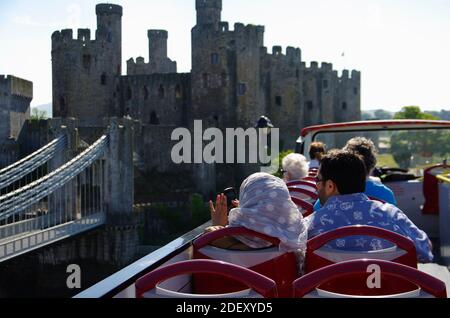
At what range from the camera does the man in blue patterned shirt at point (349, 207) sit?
10.8 ft

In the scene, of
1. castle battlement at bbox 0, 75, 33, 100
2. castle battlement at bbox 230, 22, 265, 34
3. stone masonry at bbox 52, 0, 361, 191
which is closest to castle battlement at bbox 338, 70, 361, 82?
stone masonry at bbox 52, 0, 361, 191

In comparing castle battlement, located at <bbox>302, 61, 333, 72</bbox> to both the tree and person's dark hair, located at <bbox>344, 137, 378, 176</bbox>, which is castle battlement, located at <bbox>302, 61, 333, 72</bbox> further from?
person's dark hair, located at <bbox>344, 137, 378, 176</bbox>

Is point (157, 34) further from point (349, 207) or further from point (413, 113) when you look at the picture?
point (349, 207)

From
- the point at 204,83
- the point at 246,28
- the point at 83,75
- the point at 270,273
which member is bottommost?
the point at 270,273

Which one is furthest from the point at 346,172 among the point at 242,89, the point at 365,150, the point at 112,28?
the point at 112,28

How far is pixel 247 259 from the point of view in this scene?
292 centimetres

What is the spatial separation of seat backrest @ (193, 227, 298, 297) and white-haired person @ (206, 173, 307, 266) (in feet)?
0.14

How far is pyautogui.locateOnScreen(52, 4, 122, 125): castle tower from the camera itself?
121 ft

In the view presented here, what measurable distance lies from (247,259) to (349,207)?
711mm

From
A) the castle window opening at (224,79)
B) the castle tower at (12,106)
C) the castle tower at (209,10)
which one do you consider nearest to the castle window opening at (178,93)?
the castle window opening at (224,79)

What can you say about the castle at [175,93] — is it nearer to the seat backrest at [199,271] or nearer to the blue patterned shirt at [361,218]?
the blue patterned shirt at [361,218]

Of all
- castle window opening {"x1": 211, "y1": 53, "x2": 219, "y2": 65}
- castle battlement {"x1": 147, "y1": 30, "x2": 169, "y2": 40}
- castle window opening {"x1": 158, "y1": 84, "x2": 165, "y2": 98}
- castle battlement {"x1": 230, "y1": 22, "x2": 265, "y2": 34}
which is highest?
castle battlement {"x1": 147, "y1": 30, "x2": 169, "y2": 40}

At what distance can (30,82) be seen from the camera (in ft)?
105
